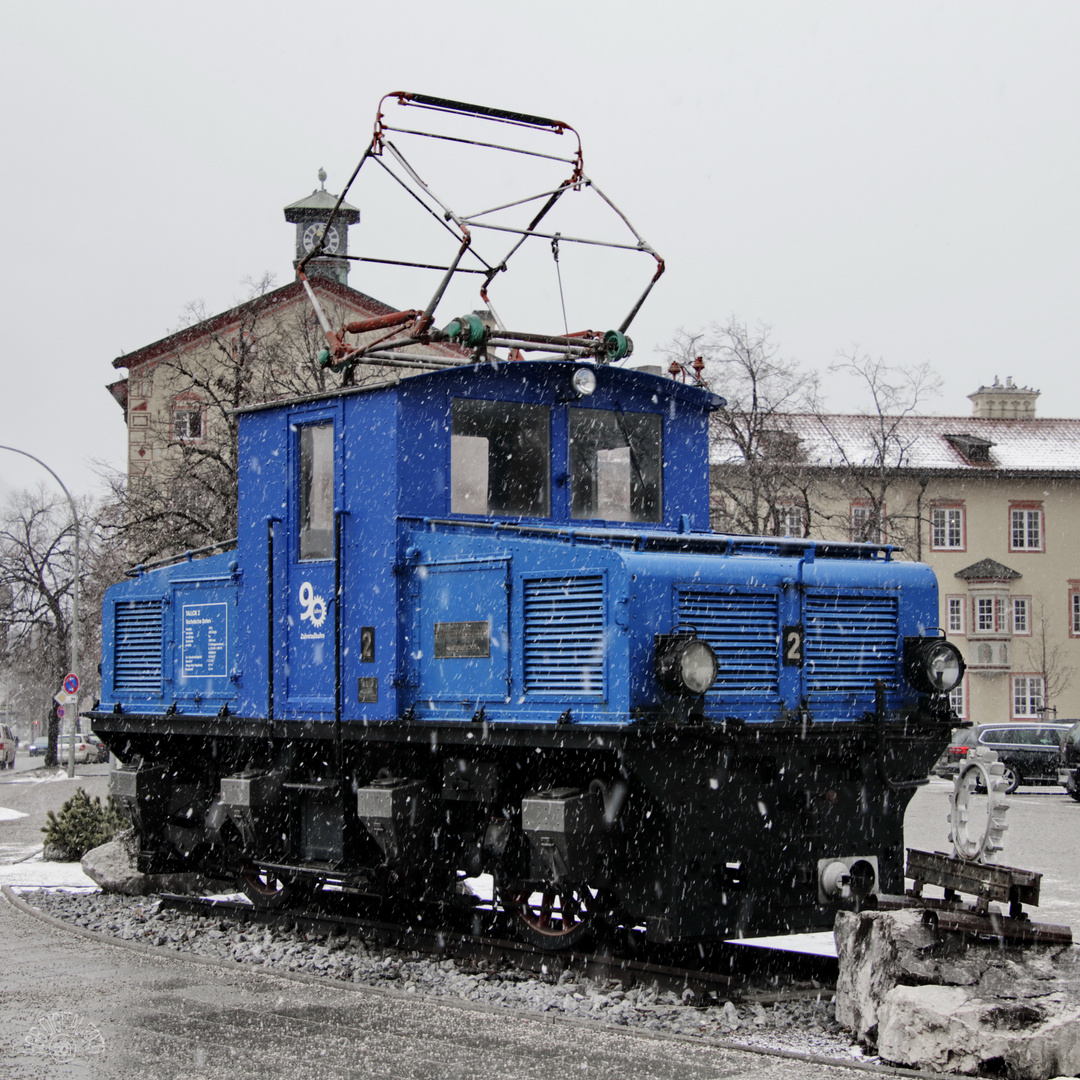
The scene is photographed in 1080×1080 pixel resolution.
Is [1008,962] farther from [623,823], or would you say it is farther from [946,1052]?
[623,823]

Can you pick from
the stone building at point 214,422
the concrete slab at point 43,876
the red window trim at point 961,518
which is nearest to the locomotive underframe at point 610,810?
the stone building at point 214,422

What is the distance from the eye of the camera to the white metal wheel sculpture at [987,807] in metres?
7.47

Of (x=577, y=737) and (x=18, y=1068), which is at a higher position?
(x=577, y=737)

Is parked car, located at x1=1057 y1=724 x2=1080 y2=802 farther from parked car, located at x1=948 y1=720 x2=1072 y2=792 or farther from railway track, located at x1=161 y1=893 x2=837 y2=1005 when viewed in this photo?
railway track, located at x1=161 y1=893 x2=837 y2=1005

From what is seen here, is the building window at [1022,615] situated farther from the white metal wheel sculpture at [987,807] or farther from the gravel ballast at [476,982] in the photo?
the white metal wheel sculpture at [987,807]

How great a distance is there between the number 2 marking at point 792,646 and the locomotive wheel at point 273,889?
442cm

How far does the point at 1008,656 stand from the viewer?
178 ft

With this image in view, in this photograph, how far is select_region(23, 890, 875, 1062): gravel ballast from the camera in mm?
7293

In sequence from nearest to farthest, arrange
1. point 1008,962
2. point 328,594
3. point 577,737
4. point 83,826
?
point 1008,962, point 577,737, point 328,594, point 83,826

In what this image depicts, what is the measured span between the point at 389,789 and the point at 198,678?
9.30ft

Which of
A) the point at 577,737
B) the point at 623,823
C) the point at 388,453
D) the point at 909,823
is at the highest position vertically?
the point at 388,453

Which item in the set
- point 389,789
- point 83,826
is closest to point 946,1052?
point 389,789

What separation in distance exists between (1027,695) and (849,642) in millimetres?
48741

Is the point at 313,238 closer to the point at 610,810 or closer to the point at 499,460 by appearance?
the point at 499,460
